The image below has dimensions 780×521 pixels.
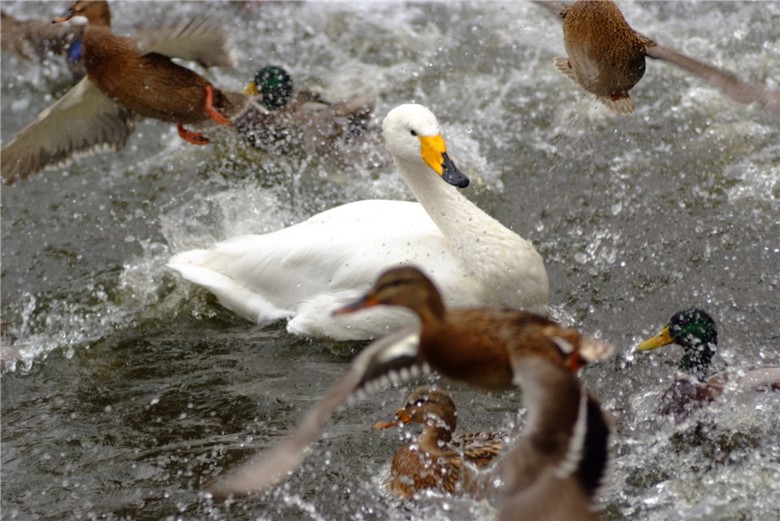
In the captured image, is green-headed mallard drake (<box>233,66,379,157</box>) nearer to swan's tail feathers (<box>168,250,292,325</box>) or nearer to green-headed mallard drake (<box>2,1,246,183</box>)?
green-headed mallard drake (<box>2,1,246,183</box>)

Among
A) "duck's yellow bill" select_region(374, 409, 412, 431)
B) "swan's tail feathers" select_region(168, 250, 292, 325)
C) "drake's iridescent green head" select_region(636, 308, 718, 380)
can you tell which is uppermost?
"drake's iridescent green head" select_region(636, 308, 718, 380)

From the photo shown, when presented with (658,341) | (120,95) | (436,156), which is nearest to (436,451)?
(658,341)

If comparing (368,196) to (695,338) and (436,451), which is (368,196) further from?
(436,451)

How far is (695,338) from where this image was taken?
4324 mm

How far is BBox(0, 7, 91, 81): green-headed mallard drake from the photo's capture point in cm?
600

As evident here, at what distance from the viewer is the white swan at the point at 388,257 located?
471cm

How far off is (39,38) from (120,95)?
36.5 inches

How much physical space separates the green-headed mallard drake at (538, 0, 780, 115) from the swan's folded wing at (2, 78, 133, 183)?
7.85 ft

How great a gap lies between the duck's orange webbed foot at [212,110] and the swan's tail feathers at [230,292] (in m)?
0.67

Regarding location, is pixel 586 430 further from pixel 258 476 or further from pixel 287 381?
pixel 287 381

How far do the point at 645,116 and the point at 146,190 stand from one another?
2.85 metres

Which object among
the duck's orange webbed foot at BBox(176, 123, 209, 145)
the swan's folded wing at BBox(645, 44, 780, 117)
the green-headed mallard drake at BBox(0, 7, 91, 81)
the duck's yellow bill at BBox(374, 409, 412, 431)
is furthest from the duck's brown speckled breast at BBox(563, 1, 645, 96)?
the green-headed mallard drake at BBox(0, 7, 91, 81)

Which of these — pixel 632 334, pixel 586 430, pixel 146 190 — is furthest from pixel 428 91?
pixel 586 430

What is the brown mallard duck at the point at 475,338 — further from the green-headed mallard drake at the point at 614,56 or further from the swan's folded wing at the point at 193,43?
the swan's folded wing at the point at 193,43
